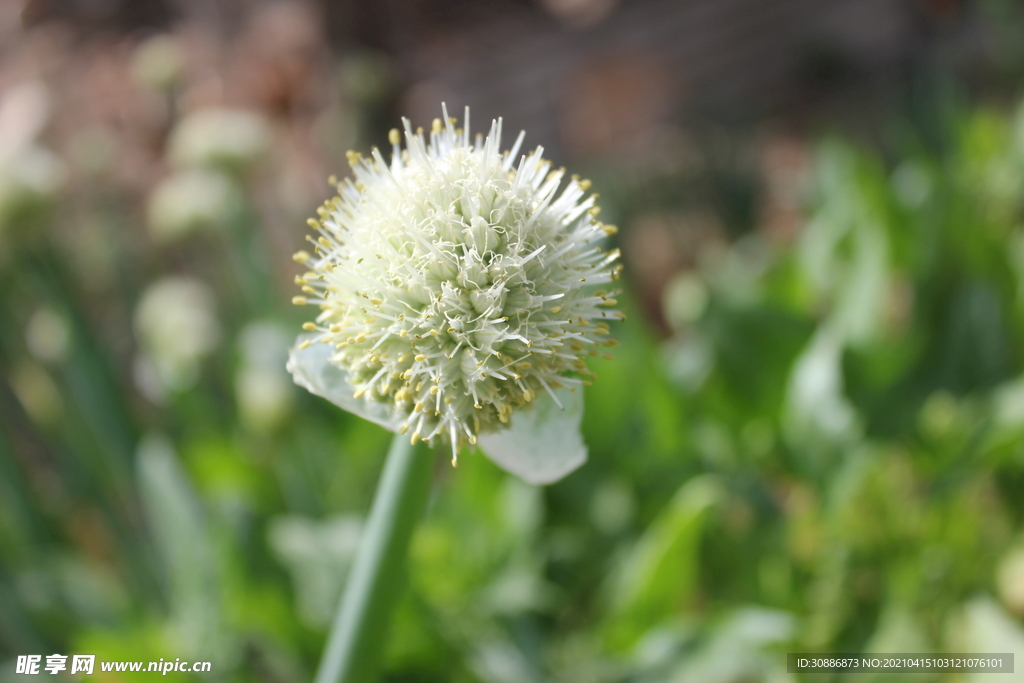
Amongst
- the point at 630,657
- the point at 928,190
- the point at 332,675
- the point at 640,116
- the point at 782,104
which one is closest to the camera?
the point at 332,675

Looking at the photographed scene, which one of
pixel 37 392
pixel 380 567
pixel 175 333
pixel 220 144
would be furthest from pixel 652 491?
pixel 37 392

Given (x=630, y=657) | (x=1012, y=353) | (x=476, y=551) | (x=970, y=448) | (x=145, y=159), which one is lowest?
(x=630, y=657)

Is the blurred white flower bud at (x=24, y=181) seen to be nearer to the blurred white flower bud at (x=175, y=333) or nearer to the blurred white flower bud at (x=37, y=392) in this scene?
the blurred white flower bud at (x=175, y=333)

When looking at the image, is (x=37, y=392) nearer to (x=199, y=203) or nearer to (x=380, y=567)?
(x=199, y=203)

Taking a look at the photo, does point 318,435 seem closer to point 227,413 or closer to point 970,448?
point 227,413

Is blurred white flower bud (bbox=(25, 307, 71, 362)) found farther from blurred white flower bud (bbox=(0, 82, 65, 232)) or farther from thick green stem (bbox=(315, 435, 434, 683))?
thick green stem (bbox=(315, 435, 434, 683))

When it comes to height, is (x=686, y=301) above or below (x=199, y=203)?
below

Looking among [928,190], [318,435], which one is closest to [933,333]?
[928,190]
